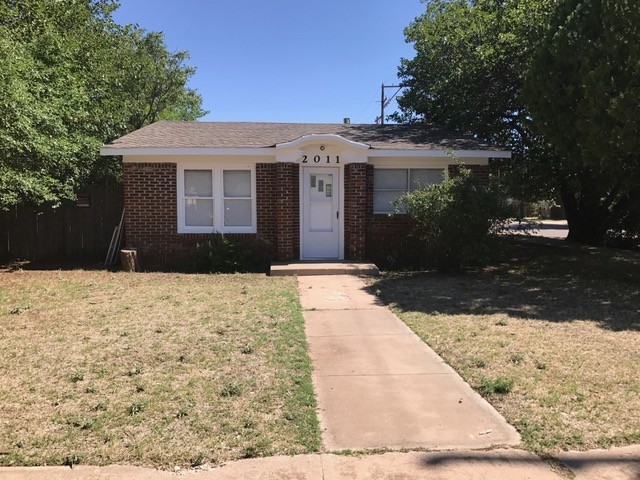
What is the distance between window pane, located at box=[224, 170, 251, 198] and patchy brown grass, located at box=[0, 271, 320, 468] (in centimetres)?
404

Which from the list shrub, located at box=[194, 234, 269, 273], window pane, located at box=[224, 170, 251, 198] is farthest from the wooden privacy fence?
shrub, located at box=[194, 234, 269, 273]

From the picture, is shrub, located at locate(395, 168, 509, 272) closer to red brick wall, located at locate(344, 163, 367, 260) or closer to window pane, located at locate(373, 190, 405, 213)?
red brick wall, located at locate(344, 163, 367, 260)

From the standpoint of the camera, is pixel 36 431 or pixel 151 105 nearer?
pixel 36 431

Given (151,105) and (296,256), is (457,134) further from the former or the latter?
(151,105)

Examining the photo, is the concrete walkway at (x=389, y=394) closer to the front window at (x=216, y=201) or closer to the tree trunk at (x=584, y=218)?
the front window at (x=216, y=201)

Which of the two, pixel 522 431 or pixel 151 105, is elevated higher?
pixel 151 105

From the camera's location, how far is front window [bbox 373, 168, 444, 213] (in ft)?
40.0

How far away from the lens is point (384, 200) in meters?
12.3

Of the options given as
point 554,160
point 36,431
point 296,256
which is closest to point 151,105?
point 296,256

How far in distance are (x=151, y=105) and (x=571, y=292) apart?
21550 millimetres

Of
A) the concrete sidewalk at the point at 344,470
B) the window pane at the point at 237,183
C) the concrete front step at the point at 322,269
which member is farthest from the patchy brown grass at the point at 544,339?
the window pane at the point at 237,183

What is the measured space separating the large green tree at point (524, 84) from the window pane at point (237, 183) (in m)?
5.70

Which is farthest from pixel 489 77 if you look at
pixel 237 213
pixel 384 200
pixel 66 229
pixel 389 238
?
pixel 66 229

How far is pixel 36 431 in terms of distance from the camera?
144 inches
